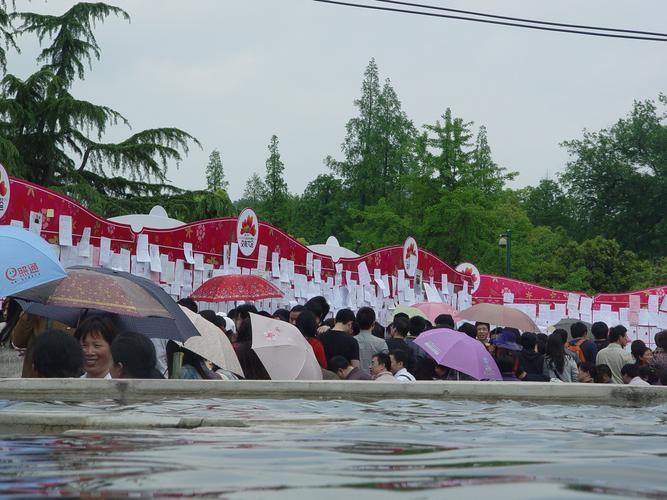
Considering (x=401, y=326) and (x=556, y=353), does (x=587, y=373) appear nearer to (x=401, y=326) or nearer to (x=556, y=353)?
(x=556, y=353)

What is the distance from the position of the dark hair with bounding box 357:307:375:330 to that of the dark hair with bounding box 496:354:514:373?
1442 mm

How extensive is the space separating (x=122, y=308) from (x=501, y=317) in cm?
863

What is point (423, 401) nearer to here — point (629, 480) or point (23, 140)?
point (629, 480)

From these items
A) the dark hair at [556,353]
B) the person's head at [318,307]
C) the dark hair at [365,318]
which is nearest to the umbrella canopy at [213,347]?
the dark hair at [365,318]

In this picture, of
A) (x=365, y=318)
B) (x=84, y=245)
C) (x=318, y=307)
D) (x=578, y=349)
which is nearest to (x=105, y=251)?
(x=84, y=245)

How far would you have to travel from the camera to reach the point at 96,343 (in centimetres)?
820

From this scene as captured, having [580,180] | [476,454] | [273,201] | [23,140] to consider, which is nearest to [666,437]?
[476,454]

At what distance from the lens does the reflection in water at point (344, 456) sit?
4117mm

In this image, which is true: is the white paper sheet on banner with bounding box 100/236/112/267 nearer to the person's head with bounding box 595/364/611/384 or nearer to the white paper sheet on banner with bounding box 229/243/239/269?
the white paper sheet on banner with bounding box 229/243/239/269

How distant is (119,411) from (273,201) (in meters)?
77.6

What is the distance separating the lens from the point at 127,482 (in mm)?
4148

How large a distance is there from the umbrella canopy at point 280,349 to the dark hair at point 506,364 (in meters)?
2.89

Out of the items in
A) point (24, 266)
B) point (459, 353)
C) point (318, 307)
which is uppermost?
point (24, 266)

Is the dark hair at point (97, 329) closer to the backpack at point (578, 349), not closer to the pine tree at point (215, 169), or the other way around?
the backpack at point (578, 349)
